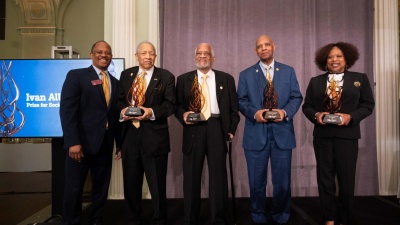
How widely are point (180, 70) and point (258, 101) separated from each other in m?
1.47

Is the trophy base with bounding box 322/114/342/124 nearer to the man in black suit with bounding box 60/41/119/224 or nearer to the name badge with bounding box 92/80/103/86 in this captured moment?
the man in black suit with bounding box 60/41/119/224

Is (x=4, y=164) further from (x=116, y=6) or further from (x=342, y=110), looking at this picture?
(x=342, y=110)

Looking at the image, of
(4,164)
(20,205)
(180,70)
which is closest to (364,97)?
(180,70)

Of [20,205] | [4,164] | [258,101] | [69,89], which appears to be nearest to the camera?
[69,89]

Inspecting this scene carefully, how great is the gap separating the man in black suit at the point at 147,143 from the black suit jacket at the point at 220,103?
149 millimetres

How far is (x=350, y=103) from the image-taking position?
278 centimetres

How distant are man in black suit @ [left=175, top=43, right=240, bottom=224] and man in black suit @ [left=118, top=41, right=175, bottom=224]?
192 millimetres

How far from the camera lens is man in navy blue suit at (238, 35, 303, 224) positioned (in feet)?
9.52

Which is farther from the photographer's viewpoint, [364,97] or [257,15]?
[257,15]

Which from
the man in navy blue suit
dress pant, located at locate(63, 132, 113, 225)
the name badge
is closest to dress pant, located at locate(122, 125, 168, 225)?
dress pant, located at locate(63, 132, 113, 225)

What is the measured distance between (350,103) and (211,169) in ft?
4.15

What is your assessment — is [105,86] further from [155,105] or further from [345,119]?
[345,119]

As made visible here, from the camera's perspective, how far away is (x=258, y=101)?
2955mm

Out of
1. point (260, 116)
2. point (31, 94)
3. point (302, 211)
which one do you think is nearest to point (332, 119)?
point (260, 116)
